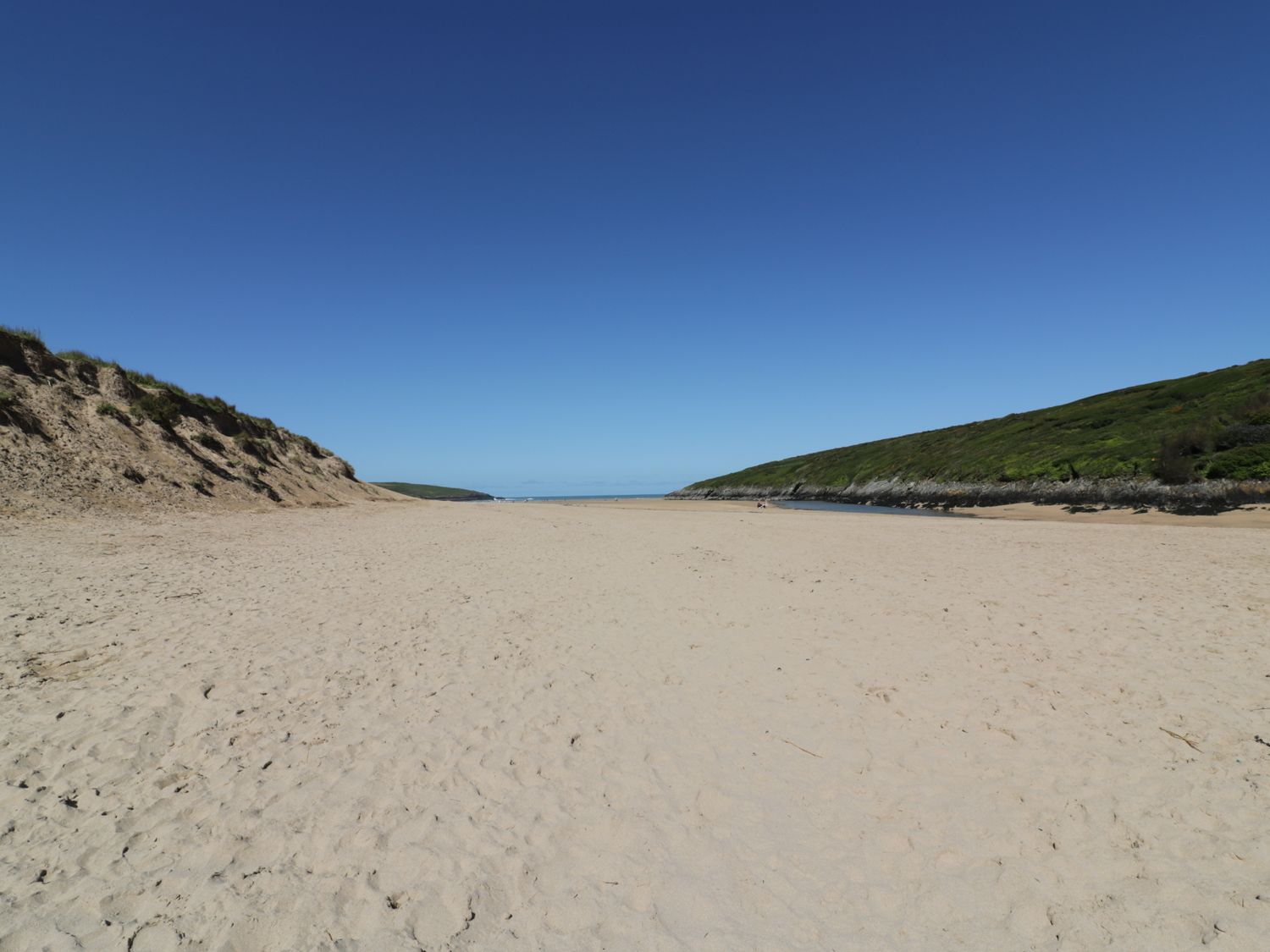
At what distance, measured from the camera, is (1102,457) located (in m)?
40.7

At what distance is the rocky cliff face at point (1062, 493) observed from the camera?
27625 millimetres

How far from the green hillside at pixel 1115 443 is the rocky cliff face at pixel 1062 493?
3.46 ft

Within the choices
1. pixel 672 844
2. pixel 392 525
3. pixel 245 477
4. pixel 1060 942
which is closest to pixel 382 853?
pixel 672 844

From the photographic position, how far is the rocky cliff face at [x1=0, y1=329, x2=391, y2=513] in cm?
1833

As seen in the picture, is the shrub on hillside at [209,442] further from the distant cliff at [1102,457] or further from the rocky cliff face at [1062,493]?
the distant cliff at [1102,457]

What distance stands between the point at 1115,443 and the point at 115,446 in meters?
63.8

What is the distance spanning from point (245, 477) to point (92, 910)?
100 feet

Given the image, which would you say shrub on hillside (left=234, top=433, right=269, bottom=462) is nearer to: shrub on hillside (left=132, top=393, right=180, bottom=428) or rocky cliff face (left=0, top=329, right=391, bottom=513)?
rocky cliff face (left=0, top=329, right=391, bottom=513)

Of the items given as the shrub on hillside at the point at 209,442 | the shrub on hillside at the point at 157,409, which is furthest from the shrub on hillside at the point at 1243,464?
the shrub on hillside at the point at 157,409

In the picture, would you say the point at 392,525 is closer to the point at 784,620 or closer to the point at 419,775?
the point at 784,620

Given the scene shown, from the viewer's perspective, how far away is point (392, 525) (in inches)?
986

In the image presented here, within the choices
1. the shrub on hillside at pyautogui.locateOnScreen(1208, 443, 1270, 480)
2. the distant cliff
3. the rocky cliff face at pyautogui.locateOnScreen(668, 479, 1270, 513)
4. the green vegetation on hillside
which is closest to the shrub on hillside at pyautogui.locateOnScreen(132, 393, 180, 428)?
the green vegetation on hillside

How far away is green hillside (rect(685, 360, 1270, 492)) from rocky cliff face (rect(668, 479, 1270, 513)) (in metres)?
1.05

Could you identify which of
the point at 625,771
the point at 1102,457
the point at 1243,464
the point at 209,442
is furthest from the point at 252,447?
the point at 1102,457
